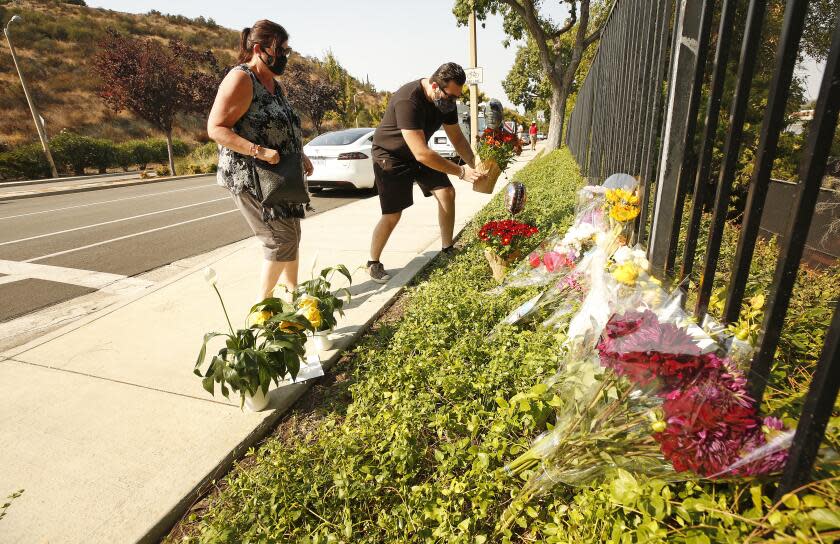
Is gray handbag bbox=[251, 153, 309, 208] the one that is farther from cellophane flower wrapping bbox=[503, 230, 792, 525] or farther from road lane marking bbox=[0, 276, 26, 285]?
road lane marking bbox=[0, 276, 26, 285]

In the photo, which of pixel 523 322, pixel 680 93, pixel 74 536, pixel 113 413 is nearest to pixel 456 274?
pixel 523 322

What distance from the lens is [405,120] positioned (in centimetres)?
332

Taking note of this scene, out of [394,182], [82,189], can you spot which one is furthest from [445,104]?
[82,189]

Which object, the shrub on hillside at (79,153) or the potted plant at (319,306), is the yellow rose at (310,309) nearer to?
the potted plant at (319,306)

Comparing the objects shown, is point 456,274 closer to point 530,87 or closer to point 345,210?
point 345,210

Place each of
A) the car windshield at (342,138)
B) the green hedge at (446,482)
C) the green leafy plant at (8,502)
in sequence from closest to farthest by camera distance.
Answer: the green hedge at (446,482) → the green leafy plant at (8,502) → the car windshield at (342,138)

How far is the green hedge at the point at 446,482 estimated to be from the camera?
105 centimetres

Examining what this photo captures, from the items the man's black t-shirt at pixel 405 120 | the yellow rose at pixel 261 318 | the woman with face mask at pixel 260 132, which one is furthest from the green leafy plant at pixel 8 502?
the man's black t-shirt at pixel 405 120

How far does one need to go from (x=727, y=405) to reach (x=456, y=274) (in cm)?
261

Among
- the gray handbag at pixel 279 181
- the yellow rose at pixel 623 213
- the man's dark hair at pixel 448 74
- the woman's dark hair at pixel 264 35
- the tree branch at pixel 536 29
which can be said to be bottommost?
the yellow rose at pixel 623 213

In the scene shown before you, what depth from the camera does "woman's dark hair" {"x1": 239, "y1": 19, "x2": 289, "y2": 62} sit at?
2404 mm

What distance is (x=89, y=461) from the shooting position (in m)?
1.80

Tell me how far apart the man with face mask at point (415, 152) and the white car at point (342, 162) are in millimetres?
5093

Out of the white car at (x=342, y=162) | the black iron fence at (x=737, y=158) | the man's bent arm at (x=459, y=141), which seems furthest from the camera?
the white car at (x=342, y=162)
